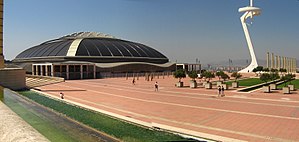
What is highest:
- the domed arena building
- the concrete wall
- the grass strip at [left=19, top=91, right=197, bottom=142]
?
the domed arena building

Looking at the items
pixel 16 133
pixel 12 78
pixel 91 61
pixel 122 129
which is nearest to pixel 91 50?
pixel 91 61

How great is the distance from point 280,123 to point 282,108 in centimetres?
446

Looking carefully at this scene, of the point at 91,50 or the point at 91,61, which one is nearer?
the point at 91,61

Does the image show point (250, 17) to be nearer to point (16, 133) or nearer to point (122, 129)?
point (122, 129)

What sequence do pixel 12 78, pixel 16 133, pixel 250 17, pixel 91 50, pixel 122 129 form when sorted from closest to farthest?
Result: 1. pixel 16 133
2. pixel 122 129
3. pixel 12 78
4. pixel 91 50
5. pixel 250 17

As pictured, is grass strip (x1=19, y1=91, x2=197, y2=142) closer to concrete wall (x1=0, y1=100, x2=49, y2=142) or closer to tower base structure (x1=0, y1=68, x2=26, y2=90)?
concrete wall (x1=0, y1=100, x2=49, y2=142)

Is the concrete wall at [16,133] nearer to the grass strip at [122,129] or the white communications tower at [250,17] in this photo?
the grass strip at [122,129]

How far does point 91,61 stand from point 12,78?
30.5m

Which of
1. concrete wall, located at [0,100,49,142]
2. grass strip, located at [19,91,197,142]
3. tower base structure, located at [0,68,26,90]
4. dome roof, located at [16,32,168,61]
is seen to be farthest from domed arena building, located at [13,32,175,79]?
concrete wall, located at [0,100,49,142]

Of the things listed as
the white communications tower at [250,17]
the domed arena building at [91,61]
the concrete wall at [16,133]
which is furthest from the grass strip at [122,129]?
the white communications tower at [250,17]

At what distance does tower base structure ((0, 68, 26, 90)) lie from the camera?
24.3 m

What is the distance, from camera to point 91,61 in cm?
5591

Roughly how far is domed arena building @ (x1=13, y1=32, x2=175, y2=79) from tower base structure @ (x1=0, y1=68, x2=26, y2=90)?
1843 cm

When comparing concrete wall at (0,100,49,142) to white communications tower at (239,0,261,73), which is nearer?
concrete wall at (0,100,49,142)
